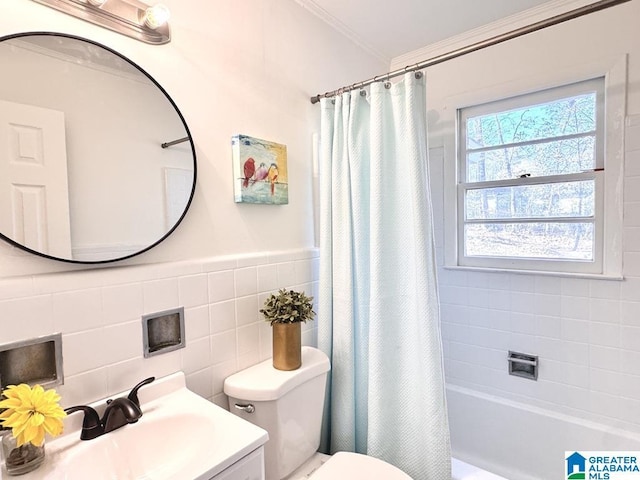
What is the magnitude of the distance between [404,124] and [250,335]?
1063mm

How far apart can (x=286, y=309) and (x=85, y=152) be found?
812mm

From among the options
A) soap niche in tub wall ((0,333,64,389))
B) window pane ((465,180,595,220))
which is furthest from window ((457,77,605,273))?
soap niche in tub wall ((0,333,64,389))

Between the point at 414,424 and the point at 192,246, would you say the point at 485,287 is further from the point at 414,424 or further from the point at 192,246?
the point at 192,246

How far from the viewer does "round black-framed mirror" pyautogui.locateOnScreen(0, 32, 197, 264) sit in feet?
2.78

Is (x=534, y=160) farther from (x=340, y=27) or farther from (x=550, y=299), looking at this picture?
(x=340, y=27)

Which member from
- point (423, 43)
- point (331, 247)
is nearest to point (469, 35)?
point (423, 43)

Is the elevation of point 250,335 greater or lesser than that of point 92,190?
lesser

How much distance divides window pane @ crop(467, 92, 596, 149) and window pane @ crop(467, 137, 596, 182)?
0.05 meters

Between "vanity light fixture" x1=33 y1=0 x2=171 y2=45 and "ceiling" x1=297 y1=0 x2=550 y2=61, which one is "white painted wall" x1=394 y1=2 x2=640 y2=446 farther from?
"vanity light fixture" x1=33 y1=0 x2=171 y2=45

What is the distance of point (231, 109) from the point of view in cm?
133

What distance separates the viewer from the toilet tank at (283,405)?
1165 mm

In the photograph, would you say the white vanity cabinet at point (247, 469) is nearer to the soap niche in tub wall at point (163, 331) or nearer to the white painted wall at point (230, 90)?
the soap niche in tub wall at point (163, 331)

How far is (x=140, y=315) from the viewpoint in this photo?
3.44 feet

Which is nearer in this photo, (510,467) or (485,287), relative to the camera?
(510,467)
